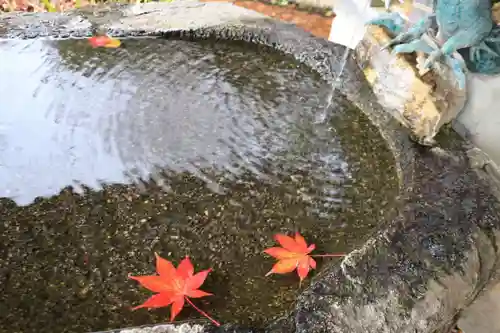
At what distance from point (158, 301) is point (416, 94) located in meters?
1.11

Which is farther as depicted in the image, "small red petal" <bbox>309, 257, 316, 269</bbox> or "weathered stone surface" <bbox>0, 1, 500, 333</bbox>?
"small red petal" <bbox>309, 257, 316, 269</bbox>

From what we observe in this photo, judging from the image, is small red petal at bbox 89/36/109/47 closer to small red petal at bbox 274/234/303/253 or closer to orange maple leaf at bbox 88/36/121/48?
orange maple leaf at bbox 88/36/121/48

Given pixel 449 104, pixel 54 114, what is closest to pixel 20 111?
pixel 54 114

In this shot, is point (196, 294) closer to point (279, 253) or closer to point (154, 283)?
point (154, 283)

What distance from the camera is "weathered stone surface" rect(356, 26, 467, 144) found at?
1823mm

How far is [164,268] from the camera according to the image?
1.59m

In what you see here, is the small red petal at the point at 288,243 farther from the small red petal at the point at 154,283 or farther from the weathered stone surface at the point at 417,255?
the small red petal at the point at 154,283

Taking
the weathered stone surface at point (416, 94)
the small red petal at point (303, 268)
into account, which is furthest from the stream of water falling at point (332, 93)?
the small red petal at point (303, 268)

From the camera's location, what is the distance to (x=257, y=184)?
1929 millimetres

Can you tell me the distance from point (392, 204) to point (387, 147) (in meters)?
0.37

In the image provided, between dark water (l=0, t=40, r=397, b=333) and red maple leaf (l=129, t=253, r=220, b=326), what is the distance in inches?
1.1

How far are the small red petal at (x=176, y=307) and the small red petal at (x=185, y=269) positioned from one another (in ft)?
0.28

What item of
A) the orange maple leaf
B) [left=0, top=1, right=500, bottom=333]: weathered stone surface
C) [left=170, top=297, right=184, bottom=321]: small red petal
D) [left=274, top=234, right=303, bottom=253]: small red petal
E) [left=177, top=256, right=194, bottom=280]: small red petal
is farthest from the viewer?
the orange maple leaf

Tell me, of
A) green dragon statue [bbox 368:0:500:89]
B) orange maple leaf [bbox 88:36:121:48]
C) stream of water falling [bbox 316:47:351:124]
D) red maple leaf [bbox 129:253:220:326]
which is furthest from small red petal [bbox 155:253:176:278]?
orange maple leaf [bbox 88:36:121:48]
